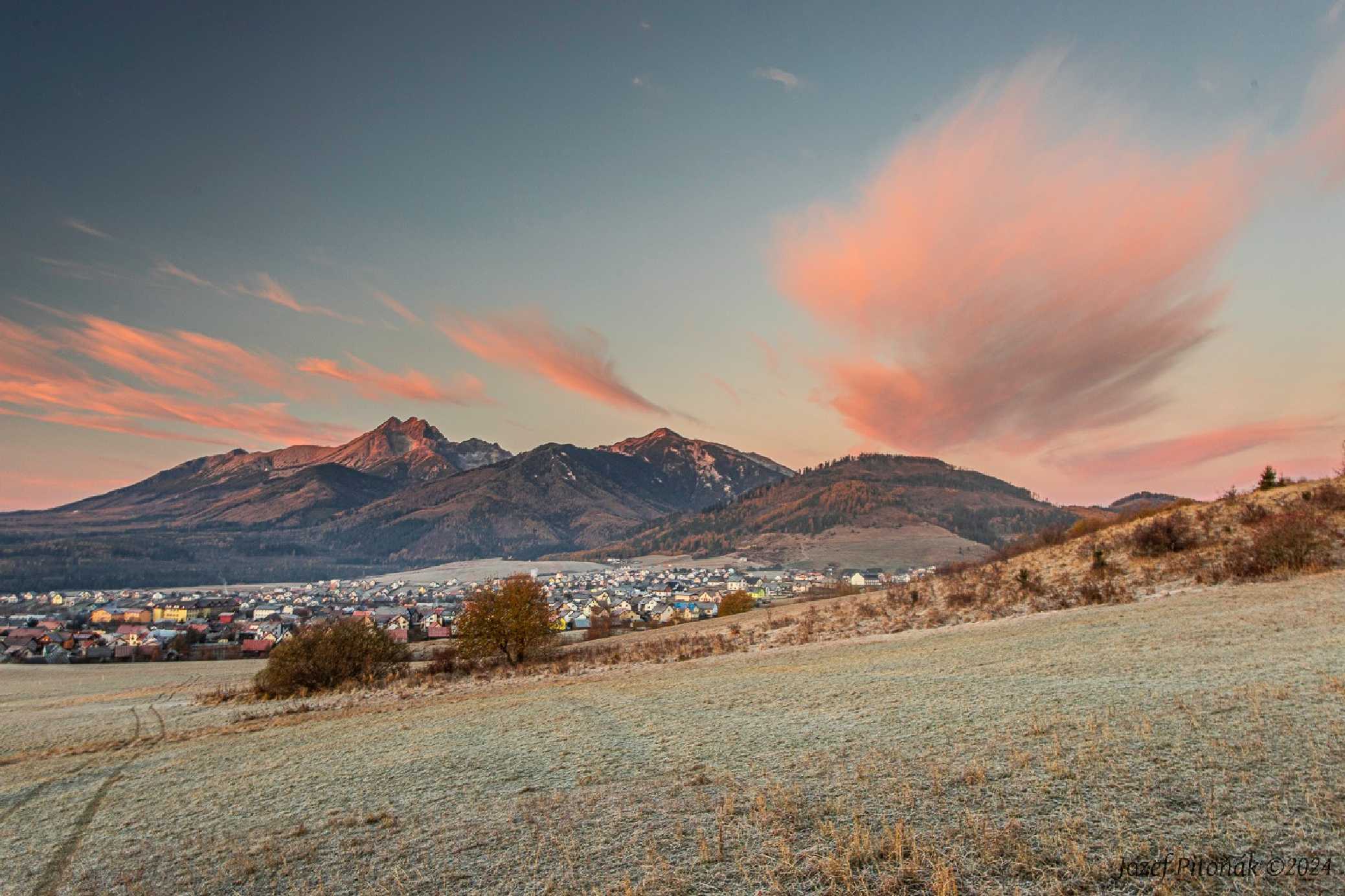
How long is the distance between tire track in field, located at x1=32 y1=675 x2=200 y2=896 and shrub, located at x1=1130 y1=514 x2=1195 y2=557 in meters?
38.4

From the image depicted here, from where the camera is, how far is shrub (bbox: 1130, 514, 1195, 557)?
30.9 m

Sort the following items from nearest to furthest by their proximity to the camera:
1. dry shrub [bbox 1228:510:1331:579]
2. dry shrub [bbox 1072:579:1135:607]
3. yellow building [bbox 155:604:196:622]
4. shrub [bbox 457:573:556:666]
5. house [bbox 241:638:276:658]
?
dry shrub [bbox 1228:510:1331:579]
dry shrub [bbox 1072:579:1135:607]
shrub [bbox 457:573:556:666]
house [bbox 241:638:276:658]
yellow building [bbox 155:604:196:622]

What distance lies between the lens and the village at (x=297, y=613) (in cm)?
7788

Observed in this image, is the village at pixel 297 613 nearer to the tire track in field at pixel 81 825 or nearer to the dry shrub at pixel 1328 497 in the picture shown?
the tire track in field at pixel 81 825

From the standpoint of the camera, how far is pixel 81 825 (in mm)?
Result: 11266

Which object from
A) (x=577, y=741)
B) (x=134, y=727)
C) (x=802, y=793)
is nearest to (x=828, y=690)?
(x=577, y=741)

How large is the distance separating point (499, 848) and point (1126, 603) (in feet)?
86.1

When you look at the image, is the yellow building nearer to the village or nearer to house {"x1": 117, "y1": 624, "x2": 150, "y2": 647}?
the village

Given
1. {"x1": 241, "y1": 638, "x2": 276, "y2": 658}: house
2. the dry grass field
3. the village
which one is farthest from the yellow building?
the dry grass field

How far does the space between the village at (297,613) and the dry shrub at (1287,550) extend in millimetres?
34630

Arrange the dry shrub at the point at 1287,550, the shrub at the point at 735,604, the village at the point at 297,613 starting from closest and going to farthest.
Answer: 1. the dry shrub at the point at 1287,550
2. the shrub at the point at 735,604
3. the village at the point at 297,613

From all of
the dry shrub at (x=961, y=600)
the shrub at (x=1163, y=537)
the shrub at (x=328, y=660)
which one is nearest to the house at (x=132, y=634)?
the shrub at (x=328, y=660)

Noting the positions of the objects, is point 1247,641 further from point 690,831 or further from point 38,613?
point 38,613

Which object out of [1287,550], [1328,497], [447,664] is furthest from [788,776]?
[1328,497]
